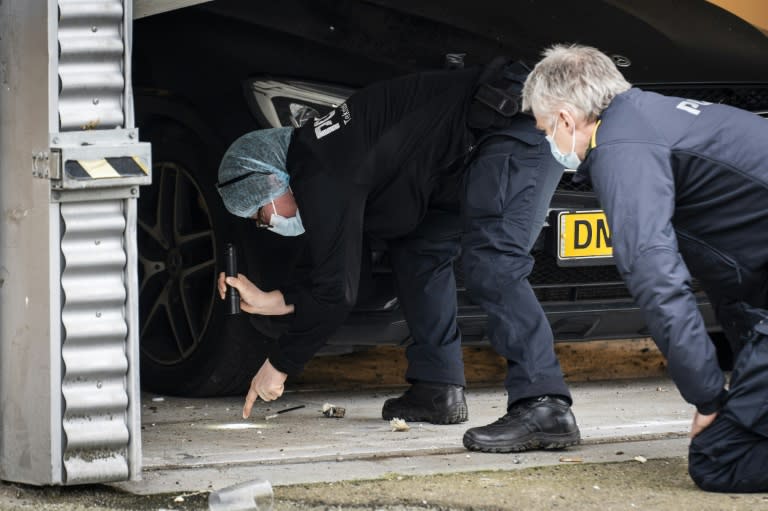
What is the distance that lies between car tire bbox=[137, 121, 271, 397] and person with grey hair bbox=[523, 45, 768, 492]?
162cm

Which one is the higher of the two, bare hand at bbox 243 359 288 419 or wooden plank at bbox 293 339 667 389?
bare hand at bbox 243 359 288 419

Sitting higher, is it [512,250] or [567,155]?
[567,155]

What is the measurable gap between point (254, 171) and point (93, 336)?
3.20 ft

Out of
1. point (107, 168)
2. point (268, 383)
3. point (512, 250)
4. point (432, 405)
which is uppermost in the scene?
point (107, 168)

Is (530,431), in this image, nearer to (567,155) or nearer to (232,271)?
(567,155)

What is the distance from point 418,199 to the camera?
451 centimetres

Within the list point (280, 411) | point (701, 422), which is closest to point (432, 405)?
point (280, 411)

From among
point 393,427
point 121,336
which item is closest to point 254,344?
point 393,427

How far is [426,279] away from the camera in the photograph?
4703mm

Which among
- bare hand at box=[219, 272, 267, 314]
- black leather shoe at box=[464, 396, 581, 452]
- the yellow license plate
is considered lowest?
black leather shoe at box=[464, 396, 581, 452]

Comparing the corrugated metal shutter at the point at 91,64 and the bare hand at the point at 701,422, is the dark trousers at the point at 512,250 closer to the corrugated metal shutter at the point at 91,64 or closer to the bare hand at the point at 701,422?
the bare hand at the point at 701,422

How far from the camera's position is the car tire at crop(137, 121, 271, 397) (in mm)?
4992

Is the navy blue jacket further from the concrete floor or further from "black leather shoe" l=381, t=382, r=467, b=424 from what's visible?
"black leather shoe" l=381, t=382, r=467, b=424

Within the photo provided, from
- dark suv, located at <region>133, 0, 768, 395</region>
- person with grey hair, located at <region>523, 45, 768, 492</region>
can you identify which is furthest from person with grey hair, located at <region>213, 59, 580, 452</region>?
person with grey hair, located at <region>523, 45, 768, 492</region>
